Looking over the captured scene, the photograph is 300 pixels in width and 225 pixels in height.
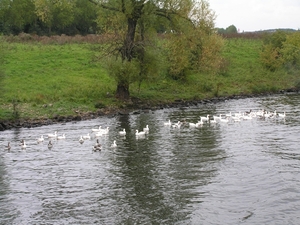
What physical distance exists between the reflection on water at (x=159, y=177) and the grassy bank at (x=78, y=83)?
37.4 feet

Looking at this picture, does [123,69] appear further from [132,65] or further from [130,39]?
[130,39]

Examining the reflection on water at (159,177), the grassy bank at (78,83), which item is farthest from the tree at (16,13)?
the reflection on water at (159,177)

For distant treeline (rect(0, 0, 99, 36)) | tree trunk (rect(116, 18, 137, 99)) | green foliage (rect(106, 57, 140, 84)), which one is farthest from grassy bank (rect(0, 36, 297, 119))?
distant treeline (rect(0, 0, 99, 36))

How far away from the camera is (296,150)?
94.1ft

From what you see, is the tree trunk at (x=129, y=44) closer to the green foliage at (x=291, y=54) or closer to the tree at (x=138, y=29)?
the tree at (x=138, y=29)

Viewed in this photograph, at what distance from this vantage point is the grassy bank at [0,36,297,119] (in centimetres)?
4969

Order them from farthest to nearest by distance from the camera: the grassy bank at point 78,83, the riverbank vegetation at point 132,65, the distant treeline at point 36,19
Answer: the distant treeline at point 36,19 → the riverbank vegetation at point 132,65 → the grassy bank at point 78,83

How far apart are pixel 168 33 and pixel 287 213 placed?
136ft

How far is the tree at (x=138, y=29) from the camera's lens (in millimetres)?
51688

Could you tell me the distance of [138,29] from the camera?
56031 millimetres

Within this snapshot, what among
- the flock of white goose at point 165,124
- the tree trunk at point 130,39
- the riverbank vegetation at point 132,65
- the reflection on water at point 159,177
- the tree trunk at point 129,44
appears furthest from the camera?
the tree trunk at point 129,44

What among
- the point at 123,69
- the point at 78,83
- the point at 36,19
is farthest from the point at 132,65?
the point at 36,19

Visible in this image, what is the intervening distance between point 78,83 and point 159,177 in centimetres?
3709

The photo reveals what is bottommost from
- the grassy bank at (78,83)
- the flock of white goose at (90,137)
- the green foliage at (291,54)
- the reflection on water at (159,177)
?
the reflection on water at (159,177)
